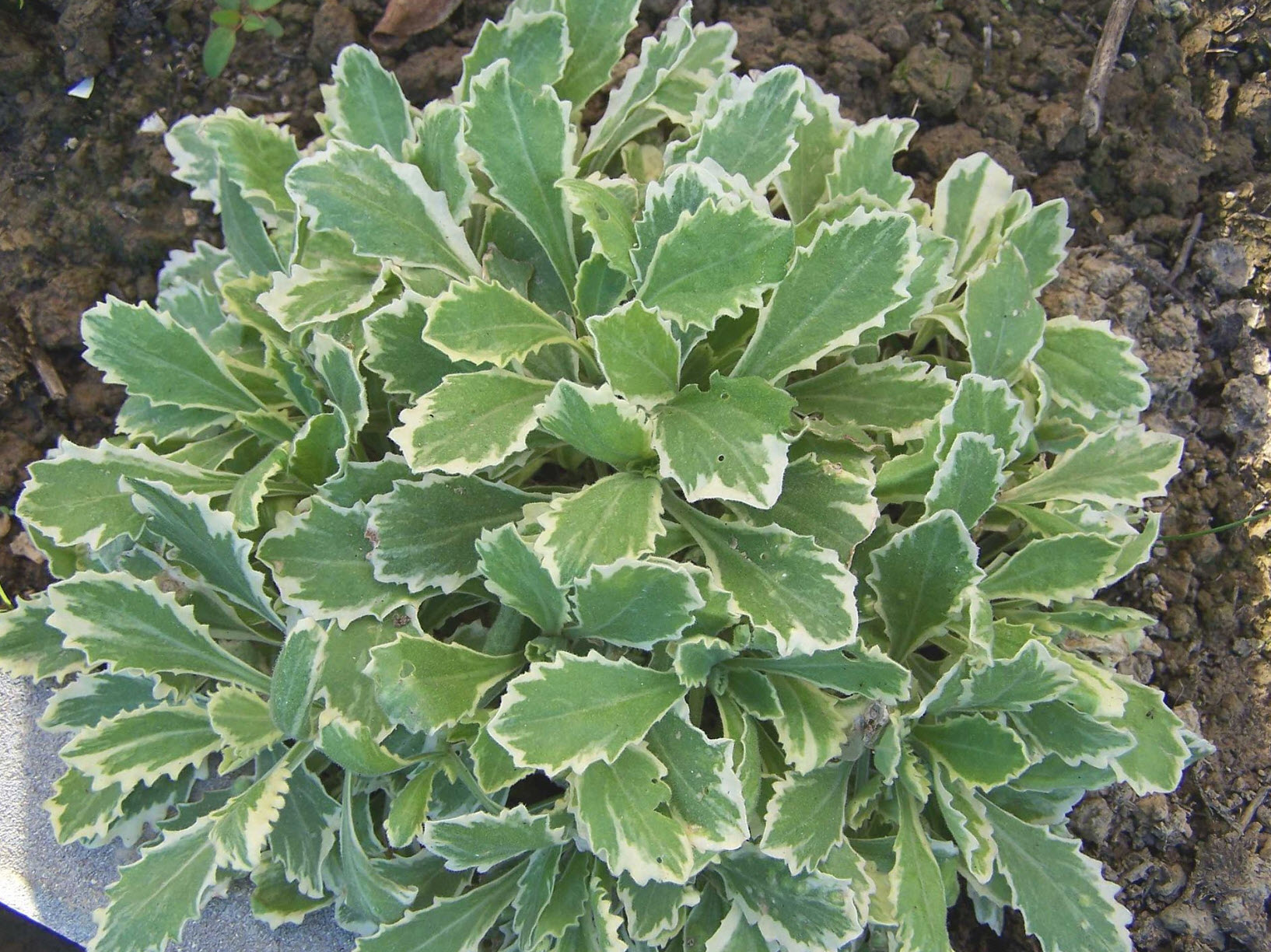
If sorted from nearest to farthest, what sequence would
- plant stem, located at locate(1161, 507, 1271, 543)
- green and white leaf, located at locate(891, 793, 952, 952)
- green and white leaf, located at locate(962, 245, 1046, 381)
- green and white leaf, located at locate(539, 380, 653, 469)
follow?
green and white leaf, located at locate(539, 380, 653, 469) → green and white leaf, located at locate(891, 793, 952, 952) → green and white leaf, located at locate(962, 245, 1046, 381) → plant stem, located at locate(1161, 507, 1271, 543)

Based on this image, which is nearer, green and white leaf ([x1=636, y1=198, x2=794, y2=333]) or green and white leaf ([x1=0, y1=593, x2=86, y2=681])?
green and white leaf ([x1=636, y1=198, x2=794, y2=333])

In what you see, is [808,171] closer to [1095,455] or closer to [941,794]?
[1095,455]

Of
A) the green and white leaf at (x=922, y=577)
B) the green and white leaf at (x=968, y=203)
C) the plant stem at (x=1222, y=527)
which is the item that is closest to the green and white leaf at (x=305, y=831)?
the green and white leaf at (x=922, y=577)

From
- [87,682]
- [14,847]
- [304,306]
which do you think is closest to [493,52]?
[304,306]

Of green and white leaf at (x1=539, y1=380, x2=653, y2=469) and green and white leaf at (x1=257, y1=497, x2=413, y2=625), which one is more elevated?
green and white leaf at (x1=539, y1=380, x2=653, y2=469)

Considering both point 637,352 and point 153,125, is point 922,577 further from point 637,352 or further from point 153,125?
point 153,125

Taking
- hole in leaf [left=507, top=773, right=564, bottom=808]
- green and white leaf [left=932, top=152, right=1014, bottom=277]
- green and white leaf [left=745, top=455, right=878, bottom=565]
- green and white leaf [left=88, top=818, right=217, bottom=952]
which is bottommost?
hole in leaf [left=507, top=773, right=564, bottom=808]

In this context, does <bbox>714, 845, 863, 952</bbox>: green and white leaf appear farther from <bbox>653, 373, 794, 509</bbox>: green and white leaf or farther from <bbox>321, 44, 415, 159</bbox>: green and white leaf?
<bbox>321, 44, 415, 159</bbox>: green and white leaf

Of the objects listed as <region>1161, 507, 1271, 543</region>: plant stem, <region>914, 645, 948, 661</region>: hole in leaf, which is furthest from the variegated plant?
<region>1161, 507, 1271, 543</region>: plant stem

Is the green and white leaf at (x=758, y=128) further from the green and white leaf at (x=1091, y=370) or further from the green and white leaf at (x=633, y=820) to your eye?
the green and white leaf at (x=633, y=820)
